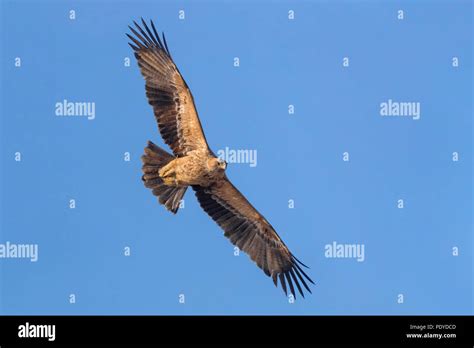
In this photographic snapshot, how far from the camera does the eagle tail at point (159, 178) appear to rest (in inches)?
493

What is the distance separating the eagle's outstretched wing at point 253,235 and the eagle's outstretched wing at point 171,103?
101 cm

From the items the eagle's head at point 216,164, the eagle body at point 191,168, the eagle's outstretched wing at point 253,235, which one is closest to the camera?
the eagle's head at point 216,164

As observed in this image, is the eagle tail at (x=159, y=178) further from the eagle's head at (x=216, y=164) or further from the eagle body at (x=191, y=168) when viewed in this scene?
the eagle's head at (x=216, y=164)

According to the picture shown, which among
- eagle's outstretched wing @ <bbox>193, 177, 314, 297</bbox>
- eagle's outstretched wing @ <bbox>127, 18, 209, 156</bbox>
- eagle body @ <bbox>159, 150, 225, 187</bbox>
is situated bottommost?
eagle's outstretched wing @ <bbox>193, 177, 314, 297</bbox>

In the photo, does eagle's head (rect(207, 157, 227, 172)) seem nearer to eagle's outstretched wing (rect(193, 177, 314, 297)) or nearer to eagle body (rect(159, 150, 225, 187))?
eagle body (rect(159, 150, 225, 187))

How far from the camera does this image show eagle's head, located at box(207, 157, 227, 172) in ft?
40.7

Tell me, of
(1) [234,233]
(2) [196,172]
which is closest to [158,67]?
(2) [196,172]

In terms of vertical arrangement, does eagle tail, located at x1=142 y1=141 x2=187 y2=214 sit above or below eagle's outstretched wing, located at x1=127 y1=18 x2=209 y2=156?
below

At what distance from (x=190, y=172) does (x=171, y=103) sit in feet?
3.70

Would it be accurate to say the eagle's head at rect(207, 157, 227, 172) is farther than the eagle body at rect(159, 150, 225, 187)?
No
